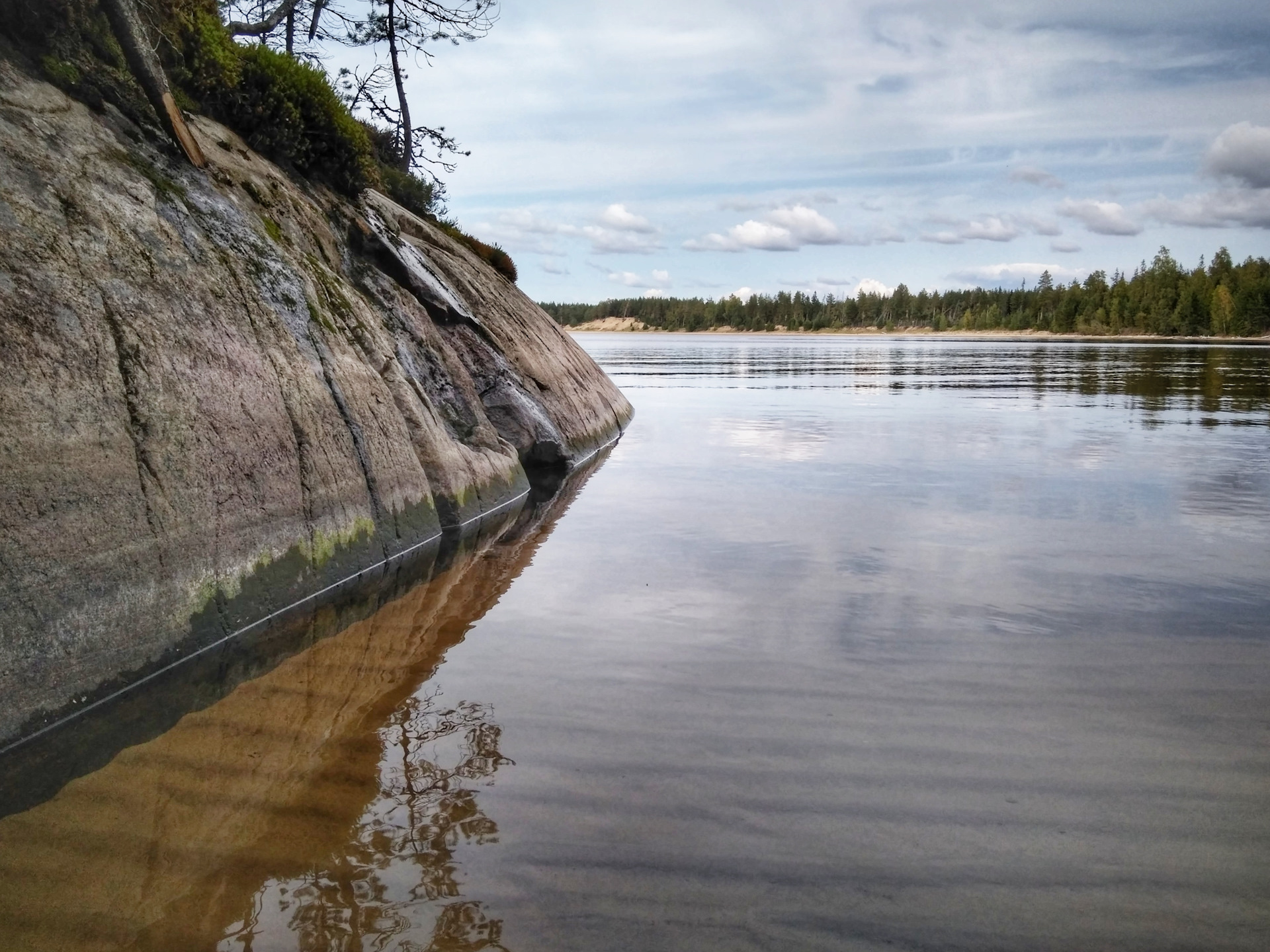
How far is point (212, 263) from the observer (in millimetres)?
7664

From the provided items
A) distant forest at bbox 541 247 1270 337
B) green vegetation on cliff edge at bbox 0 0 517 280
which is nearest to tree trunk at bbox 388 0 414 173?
green vegetation on cliff edge at bbox 0 0 517 280

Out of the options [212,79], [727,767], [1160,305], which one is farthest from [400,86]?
[1160,305]

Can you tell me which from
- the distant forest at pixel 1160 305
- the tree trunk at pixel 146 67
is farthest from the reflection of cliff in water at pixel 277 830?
the distant forest at pixel 1160 305

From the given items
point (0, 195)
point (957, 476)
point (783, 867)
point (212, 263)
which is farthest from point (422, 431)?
point (957, 476)

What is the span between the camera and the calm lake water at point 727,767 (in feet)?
11.3

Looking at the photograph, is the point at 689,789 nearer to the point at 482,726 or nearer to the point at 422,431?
the point at 482,726

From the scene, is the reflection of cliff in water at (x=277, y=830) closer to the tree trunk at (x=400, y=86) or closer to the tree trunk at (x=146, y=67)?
the tree trunk at (x=146, y=67)

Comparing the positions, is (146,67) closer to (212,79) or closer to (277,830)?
(212,79)

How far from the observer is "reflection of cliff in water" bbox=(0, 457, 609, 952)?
338cm

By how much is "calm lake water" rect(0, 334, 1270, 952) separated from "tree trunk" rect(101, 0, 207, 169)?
15.5 feet

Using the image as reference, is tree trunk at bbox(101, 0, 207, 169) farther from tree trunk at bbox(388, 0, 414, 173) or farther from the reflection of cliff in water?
tree trunk at bbox(388, 0, 414, 173)

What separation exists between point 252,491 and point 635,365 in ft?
160

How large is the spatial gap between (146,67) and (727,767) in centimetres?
822

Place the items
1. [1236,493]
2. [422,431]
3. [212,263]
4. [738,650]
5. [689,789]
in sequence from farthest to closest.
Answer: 1. [1236,493]
2. [422,431]
3. [212,263]
4. [738,650]
5. [689,789]
